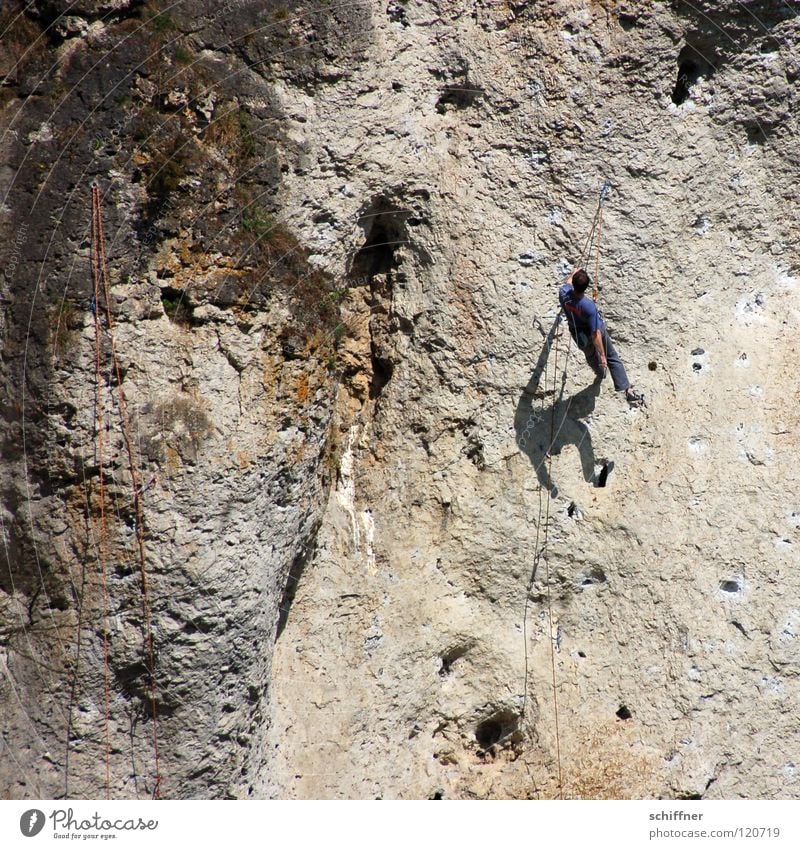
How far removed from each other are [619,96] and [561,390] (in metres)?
2.62

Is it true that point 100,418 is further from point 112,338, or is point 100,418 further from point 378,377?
point 378,377

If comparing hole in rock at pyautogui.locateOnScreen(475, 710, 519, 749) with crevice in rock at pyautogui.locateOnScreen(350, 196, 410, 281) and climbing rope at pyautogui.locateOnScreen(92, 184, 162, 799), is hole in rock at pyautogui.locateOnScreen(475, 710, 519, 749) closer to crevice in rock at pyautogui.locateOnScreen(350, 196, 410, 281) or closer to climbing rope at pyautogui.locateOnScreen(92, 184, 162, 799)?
climbing rope at pyautogui.locateOnScreen(92, 184, 162, 799)

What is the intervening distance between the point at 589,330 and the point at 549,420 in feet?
3.13

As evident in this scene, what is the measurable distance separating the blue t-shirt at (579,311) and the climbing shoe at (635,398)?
86cm

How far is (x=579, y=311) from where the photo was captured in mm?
8266

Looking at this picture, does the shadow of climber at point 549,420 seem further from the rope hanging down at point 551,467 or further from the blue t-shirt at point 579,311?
the blue t-shirt at point 579,311

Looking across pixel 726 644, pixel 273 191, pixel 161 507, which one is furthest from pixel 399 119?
pixel 726 644

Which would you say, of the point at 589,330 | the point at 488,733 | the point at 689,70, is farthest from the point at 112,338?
the point at 689,70

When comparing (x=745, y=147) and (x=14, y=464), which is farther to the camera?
(x=745, y=147)

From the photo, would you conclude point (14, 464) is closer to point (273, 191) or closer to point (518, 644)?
point (273, 191)

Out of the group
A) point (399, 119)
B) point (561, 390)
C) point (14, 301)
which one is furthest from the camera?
point (561, 390)

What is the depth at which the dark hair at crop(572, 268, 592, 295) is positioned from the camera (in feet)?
26.1

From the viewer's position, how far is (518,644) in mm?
9023

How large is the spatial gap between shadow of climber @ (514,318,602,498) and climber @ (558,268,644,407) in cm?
26
